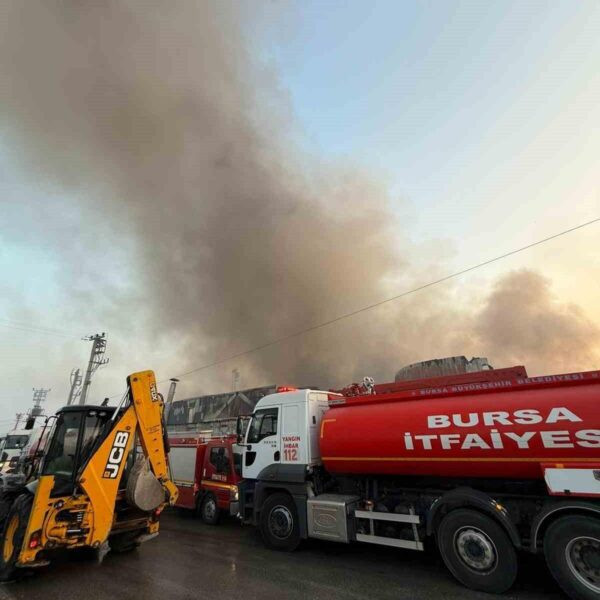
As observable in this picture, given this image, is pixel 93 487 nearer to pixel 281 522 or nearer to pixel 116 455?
pixel 116 455

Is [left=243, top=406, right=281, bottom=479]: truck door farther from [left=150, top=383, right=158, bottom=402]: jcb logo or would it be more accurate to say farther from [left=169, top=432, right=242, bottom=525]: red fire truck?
[left=150, top=383, right=158, bottom=402]: jcb logo

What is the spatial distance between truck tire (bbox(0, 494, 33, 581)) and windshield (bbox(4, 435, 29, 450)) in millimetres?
19755

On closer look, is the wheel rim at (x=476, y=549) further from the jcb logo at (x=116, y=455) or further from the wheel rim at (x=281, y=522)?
the jcb logo at (x=116, y=455)

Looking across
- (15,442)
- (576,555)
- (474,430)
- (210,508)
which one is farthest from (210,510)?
(15,442)

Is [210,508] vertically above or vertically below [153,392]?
below

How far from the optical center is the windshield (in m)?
22.2

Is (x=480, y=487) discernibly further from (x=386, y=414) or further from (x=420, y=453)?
(x=386, y=414)

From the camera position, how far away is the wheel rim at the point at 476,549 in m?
5.73

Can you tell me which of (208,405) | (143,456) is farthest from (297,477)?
(208,405)

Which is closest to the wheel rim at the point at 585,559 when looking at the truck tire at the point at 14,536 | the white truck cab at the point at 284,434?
the white truck cab at the point at 284,434

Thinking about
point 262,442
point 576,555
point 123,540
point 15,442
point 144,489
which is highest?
point 15,442

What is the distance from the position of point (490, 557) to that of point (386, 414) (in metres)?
2.68

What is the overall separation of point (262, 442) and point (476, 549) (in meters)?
5.21

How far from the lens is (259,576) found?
6547mm
